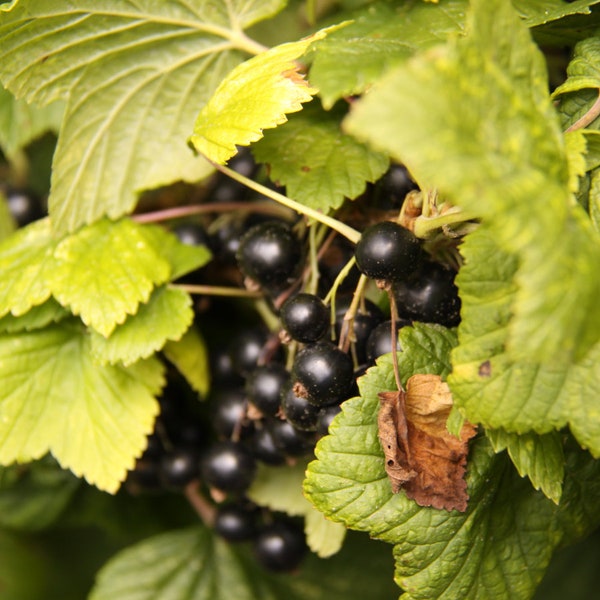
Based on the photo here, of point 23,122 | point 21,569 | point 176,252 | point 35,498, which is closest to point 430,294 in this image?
point 176,252

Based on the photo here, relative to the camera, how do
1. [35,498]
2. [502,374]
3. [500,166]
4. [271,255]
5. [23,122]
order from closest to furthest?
[500,166], [502,374], [271,255], [23,122], [35,498]

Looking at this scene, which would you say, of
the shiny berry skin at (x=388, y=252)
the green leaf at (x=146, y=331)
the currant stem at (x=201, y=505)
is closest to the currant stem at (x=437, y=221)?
the shiny berry skin at (x=388, y=252)

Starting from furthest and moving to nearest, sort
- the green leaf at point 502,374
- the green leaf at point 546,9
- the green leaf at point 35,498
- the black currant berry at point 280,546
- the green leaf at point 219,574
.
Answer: the green leaf at point 35,498, the green leaf at point 219,574, the black currant berry at point 280,546, the green leaf at point 546,9, the green leaf at point 502,374

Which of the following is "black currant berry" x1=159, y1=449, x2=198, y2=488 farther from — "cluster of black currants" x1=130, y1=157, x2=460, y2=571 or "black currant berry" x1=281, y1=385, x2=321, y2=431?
"black currant berry" x1=281, y1=385, x2=321, y2=431

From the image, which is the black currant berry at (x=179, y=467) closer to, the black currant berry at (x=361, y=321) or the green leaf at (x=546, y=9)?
the black currant berry at (x=361, y=321)

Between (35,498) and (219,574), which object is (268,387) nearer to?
(219,574)

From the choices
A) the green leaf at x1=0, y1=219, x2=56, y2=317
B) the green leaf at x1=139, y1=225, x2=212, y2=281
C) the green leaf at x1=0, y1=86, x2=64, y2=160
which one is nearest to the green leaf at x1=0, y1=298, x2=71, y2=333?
the green leaf at x1=0, y1=219, x2=56, y2=317
